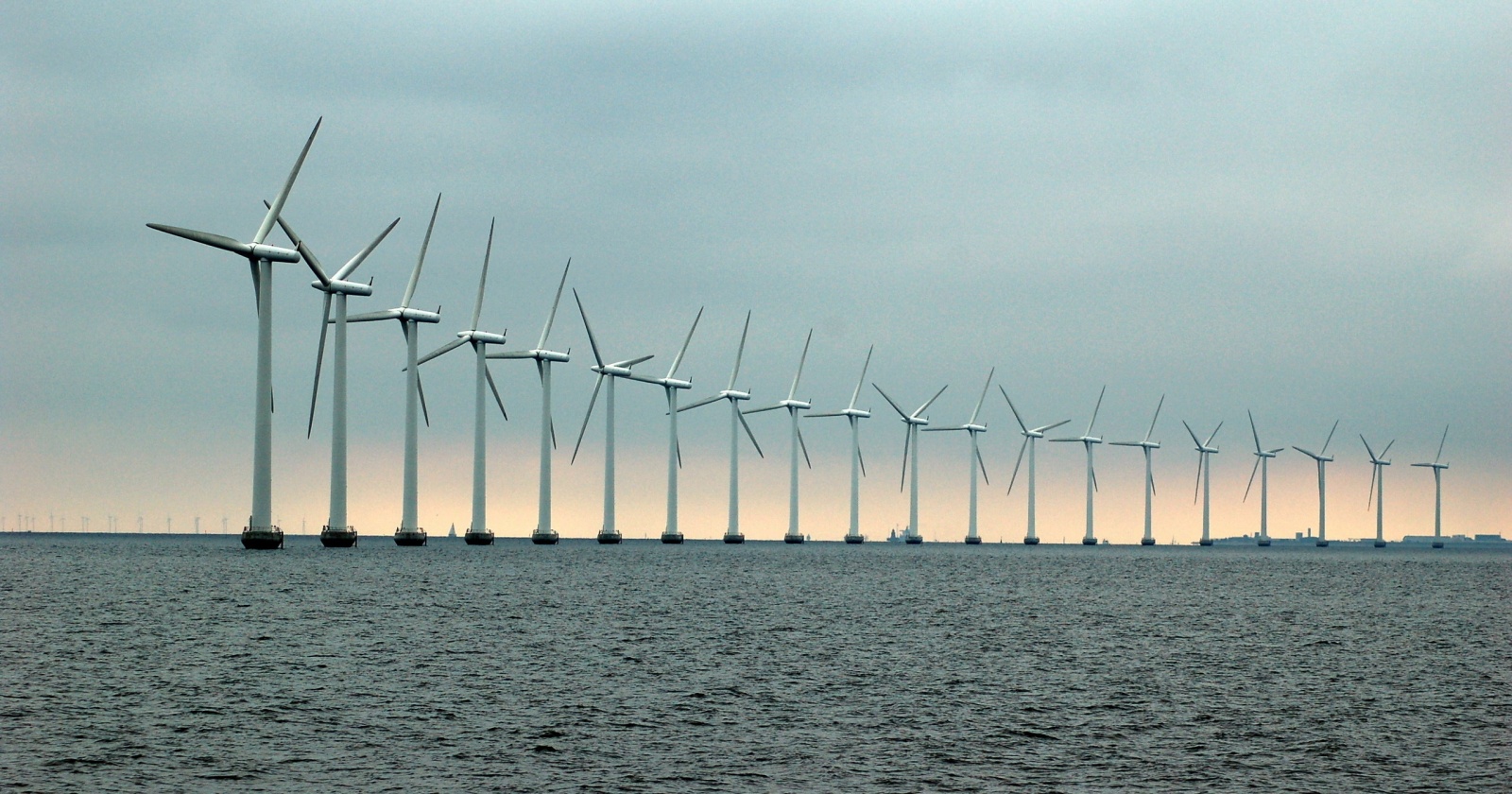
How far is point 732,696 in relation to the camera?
47.0m

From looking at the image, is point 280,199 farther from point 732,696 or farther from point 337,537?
point 732,696

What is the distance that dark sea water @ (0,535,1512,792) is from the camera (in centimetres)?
3394

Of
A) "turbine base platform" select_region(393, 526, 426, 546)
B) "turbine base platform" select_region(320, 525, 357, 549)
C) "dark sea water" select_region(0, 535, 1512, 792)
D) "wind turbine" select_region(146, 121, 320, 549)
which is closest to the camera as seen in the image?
"dark sea water" select_region(0, 535, 1512, 792)

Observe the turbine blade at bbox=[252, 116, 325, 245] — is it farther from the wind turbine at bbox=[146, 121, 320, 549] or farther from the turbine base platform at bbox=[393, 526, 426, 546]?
the turbine base platform at bbox=[393, 526, 426, 546]

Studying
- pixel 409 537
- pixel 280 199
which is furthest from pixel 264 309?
pixel 409 537

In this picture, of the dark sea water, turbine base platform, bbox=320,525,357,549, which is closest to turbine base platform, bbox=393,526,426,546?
turbine base platform, bbox=320,525,357,549

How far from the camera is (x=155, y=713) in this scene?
41719mm

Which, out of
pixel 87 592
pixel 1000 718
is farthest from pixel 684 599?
pixel 1000 718

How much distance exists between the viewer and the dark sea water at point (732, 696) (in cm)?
3394

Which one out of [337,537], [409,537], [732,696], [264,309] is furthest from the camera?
[409,537]

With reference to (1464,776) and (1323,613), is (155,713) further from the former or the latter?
(1323,613)

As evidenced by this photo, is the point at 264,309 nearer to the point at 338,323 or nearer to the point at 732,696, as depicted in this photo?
the point at 338,323

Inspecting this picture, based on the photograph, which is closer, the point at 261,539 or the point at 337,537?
the point at 261,539

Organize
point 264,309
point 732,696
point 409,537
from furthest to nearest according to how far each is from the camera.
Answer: point 409,537, point 264,309, point 732,696
